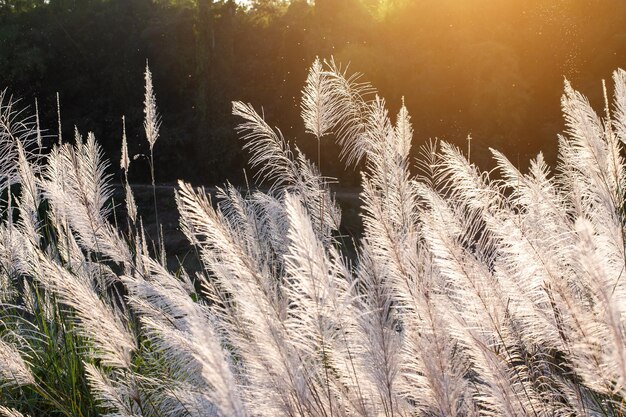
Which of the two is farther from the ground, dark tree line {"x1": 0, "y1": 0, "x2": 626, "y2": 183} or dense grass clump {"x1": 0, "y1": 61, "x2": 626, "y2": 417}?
dark tree line {"x1": 0, "y1": 0, "x2": 626, "y2": 183}

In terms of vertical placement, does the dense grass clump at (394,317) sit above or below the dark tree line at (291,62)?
below

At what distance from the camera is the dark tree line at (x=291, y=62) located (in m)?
14.0

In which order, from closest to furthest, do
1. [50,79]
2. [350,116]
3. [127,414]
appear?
[127,414], [350,116], [50,79]

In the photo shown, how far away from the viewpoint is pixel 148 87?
393 cm

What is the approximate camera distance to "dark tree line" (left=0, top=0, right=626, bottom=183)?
1400 centimetres

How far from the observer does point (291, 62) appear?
16531 millimetres

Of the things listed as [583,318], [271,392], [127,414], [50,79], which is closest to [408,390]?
[271,392]

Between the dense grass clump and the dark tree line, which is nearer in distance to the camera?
the dense grass clump

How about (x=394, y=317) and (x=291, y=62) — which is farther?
(x=291, y=62)

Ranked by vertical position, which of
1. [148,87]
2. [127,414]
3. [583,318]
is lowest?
[127,414]

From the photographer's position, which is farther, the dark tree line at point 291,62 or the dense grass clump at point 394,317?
the dark tree line at point 291,62

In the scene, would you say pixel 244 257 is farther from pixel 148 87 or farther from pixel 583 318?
pixel 148 87

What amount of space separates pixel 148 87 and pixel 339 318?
8.50 feet

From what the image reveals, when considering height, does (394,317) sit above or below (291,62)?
below
